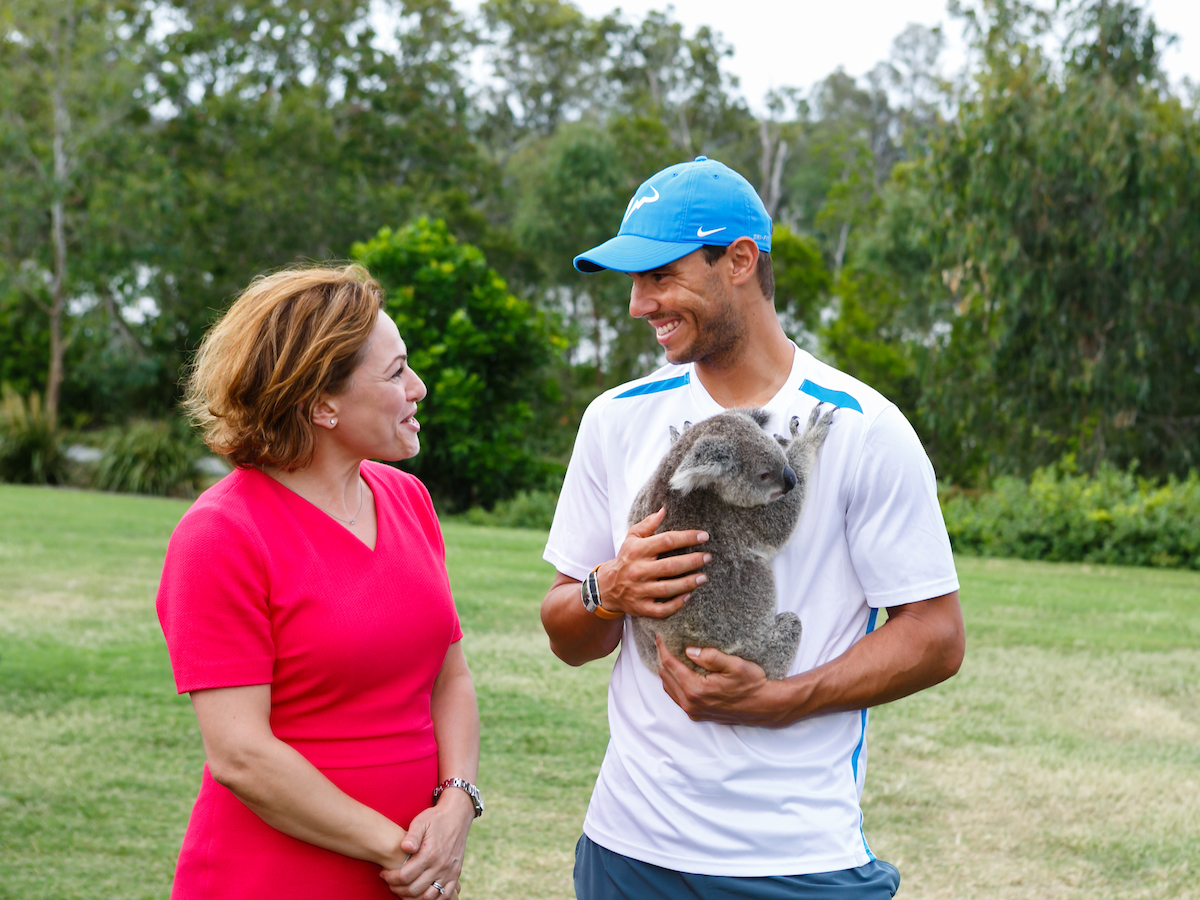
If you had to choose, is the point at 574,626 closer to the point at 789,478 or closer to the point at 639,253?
Answer: the point at 789,478

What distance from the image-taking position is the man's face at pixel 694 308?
7.86ft

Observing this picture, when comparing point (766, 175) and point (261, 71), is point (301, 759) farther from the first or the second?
point (766, 175)

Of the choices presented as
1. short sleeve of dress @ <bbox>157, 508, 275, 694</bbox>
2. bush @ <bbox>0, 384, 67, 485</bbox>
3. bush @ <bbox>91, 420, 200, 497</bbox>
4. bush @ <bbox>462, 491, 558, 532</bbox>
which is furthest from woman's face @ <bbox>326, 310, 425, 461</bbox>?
bush @ <bbox>0, 384, 67, 485</bbox>

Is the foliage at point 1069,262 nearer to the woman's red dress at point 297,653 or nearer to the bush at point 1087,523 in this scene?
the bush at point 1087,523

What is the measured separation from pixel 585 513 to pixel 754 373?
56cm

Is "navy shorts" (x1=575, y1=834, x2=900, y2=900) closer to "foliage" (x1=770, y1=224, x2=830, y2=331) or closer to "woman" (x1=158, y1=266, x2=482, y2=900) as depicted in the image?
"woman" (x1=158, y1=266, x2=482, y2=900)

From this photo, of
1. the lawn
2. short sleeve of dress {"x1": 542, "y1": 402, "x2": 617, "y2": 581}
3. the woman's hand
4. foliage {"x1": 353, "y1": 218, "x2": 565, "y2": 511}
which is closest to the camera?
the woman's hand

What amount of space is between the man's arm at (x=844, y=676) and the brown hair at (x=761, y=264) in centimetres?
80

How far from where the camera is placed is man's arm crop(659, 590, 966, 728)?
7.17 ft

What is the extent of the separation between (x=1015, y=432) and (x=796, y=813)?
20487 millimetres

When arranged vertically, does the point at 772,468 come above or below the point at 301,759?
above

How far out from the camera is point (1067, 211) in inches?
770

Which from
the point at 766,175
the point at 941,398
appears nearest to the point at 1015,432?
the point at 941,398

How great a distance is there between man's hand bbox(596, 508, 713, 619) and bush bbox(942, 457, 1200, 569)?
45.0 ft
